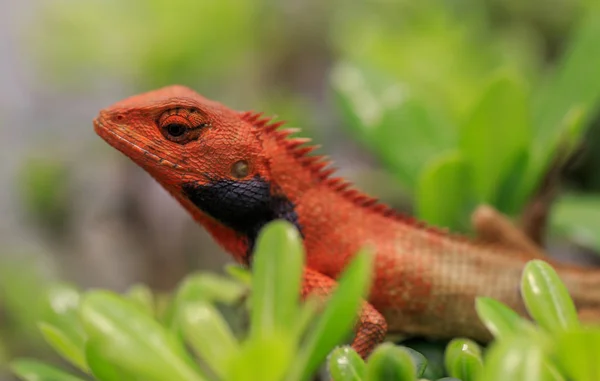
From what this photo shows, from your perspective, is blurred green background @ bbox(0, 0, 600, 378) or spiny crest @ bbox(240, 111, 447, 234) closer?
spiny crest @ bbox(240, 111, 447, 234)

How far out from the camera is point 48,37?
3.18 metres

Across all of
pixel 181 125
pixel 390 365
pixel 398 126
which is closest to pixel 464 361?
pixel 390 365

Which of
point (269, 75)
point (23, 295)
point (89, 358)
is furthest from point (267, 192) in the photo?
point (269, 75)

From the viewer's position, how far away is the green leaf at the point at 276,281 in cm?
85

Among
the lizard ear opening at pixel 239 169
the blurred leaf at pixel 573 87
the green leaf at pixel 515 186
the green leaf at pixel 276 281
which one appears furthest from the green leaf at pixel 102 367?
the blurred leaf at pixel 573 87

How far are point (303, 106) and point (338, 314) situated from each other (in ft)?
9.17

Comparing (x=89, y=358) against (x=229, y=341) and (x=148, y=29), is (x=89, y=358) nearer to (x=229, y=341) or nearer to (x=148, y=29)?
(x=229, y=341)

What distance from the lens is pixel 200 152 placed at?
152cm

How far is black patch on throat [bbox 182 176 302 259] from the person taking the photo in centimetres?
154

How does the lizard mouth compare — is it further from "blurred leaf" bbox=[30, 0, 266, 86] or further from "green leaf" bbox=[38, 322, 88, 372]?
"blurred leaf" bbox=[30, 0, 266, 86]

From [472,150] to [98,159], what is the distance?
8.08ft

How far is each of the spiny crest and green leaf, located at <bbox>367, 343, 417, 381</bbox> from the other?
791 mm

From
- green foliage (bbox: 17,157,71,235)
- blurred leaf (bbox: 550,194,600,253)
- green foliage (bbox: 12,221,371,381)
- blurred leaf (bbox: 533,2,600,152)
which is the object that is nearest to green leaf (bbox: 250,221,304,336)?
green foliage (bbox: 12,221,371,381)

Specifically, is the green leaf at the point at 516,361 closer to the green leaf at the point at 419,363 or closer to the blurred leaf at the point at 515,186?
the green leaf at the point at 419,363
